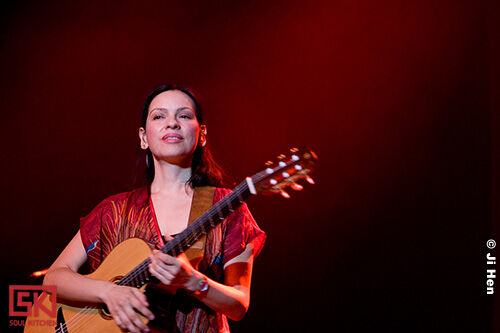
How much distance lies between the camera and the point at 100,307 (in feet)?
5.76

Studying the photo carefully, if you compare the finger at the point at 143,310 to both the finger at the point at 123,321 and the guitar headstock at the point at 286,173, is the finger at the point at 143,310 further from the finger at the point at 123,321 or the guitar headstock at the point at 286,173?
the guitar headstock at the point at 286,173

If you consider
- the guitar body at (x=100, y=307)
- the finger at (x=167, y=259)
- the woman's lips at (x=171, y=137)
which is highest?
the woman's lips at (x=171, y=137)

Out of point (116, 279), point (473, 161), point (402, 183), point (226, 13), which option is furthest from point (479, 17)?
point (116, 279)

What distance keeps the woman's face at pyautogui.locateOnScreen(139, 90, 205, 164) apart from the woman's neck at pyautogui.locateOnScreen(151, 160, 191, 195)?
3 centimetres

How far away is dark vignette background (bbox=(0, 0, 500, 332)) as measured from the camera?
9.69 feet

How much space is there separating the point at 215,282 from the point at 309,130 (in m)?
1.73

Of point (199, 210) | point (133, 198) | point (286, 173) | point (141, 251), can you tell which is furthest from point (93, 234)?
point (286, 173)

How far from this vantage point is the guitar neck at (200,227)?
158 cm

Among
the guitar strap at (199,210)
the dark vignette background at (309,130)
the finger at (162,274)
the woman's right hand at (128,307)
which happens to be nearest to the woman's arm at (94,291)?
the woman's right hand at (128,307)

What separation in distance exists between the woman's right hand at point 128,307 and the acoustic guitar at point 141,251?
0.10 ft

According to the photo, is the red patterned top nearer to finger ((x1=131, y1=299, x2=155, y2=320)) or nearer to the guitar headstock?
finger ((x1=131, y1=299, x2=155, y2=320))

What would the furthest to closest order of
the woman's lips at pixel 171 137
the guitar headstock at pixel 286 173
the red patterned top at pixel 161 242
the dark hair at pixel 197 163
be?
the dark hair at pixel 197 163
the woman's lips at pixel 171 137
the red patterned top at pixel 161 242
the guitar headstock at pixel 286 173

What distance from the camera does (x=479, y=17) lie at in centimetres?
310

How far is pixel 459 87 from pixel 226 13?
1590mm
